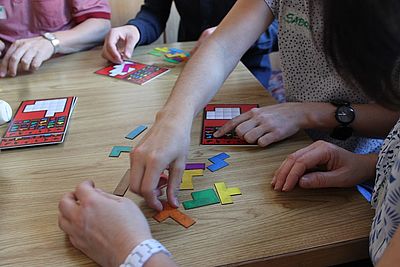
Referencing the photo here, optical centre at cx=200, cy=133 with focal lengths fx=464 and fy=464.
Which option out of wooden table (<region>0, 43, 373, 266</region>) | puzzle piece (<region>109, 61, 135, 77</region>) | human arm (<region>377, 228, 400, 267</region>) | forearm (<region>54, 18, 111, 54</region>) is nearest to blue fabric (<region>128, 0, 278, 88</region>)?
forearm (<region>54, 18, 111, 54</region>)

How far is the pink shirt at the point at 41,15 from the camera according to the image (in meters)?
1.52

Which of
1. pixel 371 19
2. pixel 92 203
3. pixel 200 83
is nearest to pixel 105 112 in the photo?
pixel 200 83

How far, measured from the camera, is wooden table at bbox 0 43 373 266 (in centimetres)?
67

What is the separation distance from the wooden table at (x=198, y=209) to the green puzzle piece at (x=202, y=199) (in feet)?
0.04

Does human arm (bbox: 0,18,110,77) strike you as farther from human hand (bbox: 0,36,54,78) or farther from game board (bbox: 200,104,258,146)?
game board (bbox: 200,104,258,146)

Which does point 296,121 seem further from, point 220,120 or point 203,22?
point 203,22

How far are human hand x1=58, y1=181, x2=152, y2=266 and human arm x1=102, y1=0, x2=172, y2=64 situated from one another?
2.10 ft

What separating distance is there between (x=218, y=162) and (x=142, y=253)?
0.27m

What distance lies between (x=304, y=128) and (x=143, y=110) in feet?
1.15

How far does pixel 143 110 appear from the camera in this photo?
1033mm

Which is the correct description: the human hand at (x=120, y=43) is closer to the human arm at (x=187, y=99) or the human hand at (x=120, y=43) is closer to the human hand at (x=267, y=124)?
the human arm at (x=187, y=99)

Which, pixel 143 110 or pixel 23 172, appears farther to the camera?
pixel 143 110

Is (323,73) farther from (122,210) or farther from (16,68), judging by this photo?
(16,68)

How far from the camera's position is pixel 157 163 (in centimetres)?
73
